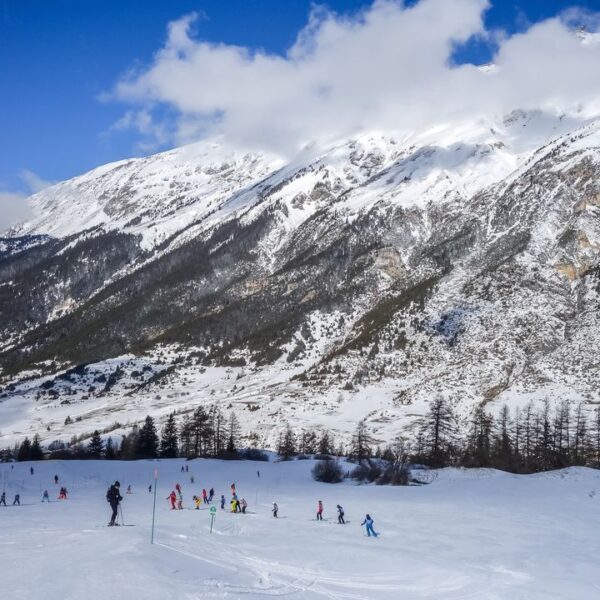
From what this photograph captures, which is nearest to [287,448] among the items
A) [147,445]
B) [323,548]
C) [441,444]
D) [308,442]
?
[308,442]

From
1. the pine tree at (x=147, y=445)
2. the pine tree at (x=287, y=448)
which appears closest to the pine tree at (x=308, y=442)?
the pine tree at (x=287, y=448)

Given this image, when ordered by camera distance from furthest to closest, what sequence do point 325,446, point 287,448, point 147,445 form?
point 325,446 → point 287,448 → point 147,445

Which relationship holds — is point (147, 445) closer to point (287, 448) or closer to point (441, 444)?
point (287, 448)

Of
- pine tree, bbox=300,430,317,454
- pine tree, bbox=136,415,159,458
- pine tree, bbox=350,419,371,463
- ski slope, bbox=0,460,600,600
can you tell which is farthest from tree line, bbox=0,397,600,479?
ski slope, bbox=0,460,600,600

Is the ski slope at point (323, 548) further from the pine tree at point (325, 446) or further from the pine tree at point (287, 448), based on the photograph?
the pine tree at point (325, 446)

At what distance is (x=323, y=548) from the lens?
26781mm

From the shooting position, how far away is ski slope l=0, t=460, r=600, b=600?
18578mm

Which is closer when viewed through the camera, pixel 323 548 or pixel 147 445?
pixel 323 548

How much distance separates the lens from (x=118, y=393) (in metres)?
184

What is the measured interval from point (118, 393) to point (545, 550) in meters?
170

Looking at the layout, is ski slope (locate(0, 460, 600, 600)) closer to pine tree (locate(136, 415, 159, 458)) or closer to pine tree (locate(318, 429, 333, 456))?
pine tree (locate(136, 415, 159, 458))

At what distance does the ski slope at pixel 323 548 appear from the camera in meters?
18.6

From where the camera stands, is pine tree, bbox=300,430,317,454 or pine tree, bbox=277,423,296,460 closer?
pine tree, bbox=277,423,296,460

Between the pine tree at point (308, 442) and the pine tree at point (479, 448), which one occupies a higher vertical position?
the pine tree at point (479, 448)
